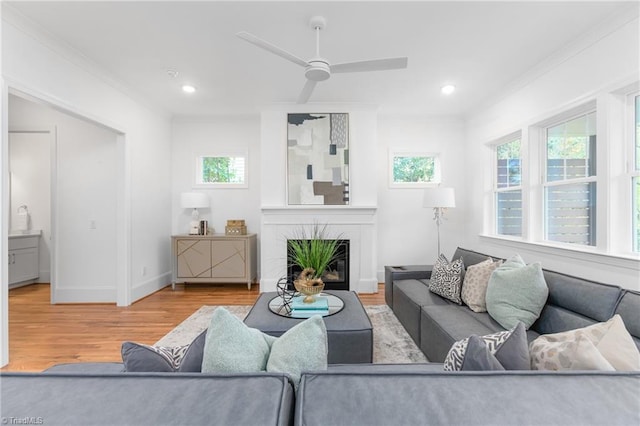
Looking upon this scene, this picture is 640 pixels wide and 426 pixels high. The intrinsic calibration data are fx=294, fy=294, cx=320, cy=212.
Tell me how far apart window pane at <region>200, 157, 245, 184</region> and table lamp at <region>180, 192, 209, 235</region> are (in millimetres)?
398

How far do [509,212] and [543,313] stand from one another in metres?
2.15

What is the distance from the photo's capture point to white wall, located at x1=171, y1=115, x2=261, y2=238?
189 inches

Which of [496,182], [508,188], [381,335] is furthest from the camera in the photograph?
[496,182]

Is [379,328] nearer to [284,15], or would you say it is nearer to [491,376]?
[491,376]

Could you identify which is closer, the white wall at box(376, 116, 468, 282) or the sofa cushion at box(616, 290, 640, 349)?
the sofa cushion at box(616, 290, 640, 349)

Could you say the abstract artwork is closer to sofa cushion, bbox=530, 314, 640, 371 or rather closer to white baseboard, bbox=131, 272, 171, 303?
white baseboard, bbox=131, 272, 171, 303

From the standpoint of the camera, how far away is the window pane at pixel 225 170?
4.89m

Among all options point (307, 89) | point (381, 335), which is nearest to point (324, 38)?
point (307, 89)

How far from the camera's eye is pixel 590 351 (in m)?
0.93

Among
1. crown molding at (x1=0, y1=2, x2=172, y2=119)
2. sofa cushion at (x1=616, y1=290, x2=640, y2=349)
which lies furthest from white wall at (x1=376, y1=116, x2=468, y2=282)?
crown molding at (x1=0, y1=2, x2=172, y2=119)

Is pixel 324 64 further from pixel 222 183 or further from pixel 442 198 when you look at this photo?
pixel 222 183

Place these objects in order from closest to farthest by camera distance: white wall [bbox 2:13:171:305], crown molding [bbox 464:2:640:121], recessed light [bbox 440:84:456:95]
Result: crown molding [bbox 464:2:640:121]
white wall [bbox 2:13:171:305]
recessed light [bbox 440:84:456:95]

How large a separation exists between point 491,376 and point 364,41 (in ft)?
8.83

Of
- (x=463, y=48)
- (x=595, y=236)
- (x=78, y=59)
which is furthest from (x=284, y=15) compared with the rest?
(x=595, y=236)
